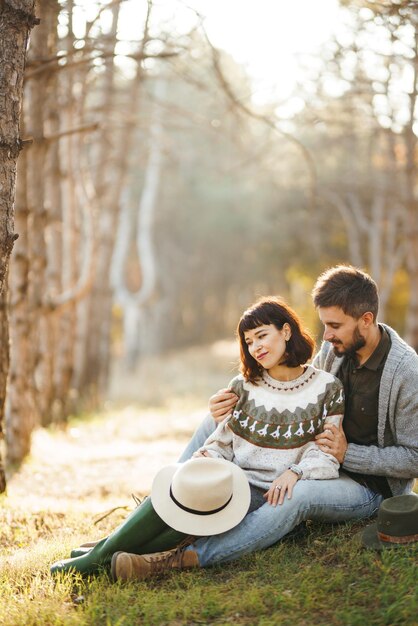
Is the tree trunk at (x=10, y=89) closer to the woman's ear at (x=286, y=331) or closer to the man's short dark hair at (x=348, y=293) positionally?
the woman's ear at (x=286, y=331)

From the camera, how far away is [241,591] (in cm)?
345

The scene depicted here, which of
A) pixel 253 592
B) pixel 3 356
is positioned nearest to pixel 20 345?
pixel 3 356

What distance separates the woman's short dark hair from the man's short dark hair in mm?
175

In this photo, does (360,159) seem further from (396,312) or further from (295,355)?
(295,355)

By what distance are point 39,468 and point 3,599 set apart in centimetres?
395

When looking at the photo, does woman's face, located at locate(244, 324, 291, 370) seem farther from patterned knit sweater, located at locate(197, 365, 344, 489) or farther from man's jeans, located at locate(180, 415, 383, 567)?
man's jeans, located at locate(180, 415, 383, 567)

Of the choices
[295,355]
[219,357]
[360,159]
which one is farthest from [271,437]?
[219,357]

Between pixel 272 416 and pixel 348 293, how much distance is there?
2.43 feet

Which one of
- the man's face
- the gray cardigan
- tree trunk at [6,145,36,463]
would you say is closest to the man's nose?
the man's face

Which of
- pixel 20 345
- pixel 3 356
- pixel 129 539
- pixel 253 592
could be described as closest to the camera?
pixel 253 592

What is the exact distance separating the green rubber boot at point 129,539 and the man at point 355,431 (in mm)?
121

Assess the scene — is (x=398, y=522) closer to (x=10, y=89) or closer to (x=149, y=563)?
(x=149, y=563)

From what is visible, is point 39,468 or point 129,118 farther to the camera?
point 129,118

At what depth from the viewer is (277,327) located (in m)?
4.07
